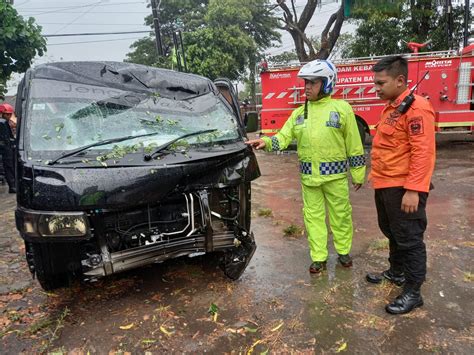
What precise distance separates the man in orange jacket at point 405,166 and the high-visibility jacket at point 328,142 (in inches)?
14.3

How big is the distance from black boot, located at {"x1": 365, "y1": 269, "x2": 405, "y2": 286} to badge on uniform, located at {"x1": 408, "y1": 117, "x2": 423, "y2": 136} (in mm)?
1230

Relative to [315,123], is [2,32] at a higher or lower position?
higher

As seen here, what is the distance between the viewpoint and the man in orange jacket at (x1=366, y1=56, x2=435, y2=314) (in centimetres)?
262

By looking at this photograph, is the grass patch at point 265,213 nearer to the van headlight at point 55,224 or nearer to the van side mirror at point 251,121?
the van side mirror at point 251,121

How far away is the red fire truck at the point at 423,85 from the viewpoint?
30.7 ft

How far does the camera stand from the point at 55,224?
2449 millimetres

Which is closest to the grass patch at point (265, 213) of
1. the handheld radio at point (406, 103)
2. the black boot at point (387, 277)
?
the black boot at point (387, 277)

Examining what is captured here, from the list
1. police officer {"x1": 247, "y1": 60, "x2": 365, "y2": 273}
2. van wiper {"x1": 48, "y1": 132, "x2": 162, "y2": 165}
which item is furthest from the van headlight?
police officer {"x1": 247, "y1": 60, "x2": 365, "y2": 273}

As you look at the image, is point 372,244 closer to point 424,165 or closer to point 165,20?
point 424,165

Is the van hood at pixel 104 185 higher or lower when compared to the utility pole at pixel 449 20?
lower

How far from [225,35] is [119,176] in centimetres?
1779

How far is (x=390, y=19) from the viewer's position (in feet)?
53.7

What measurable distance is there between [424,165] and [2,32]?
7.04 metres

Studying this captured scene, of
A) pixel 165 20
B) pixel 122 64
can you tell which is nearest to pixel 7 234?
pixel 122 64
